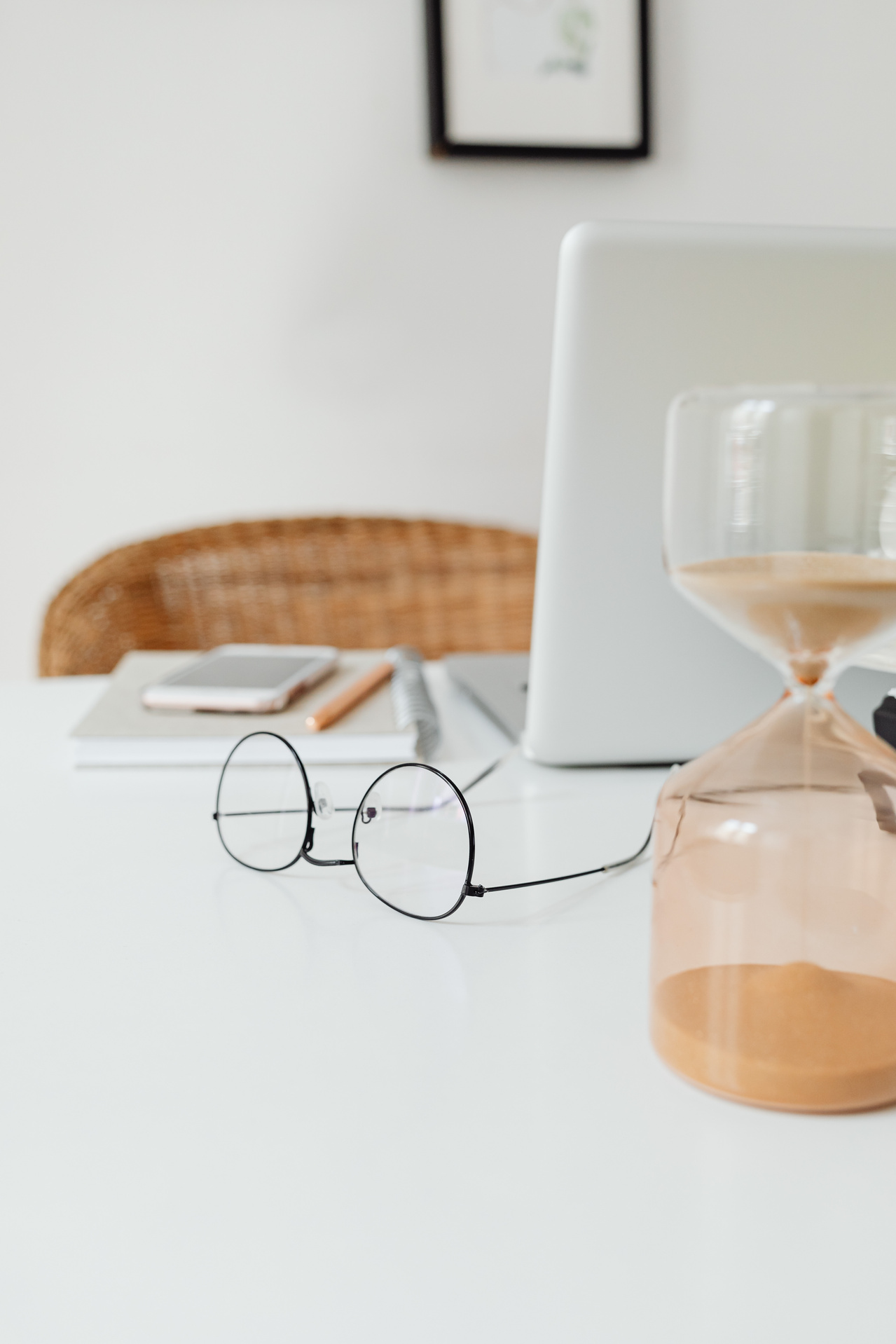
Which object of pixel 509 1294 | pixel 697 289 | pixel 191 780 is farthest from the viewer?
pixel 191 780

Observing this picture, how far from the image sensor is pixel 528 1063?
0.36 meters

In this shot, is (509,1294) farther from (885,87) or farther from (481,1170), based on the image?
(885,87)

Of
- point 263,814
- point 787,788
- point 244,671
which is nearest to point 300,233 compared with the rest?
point 244,671

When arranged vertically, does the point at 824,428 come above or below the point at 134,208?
below

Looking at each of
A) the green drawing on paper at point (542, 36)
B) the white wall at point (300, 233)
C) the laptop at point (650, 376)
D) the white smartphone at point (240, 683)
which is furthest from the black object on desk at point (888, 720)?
the green drawing on paper at point (542, 36)

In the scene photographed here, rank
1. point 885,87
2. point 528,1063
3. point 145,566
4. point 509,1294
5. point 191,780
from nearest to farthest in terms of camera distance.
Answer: point 509,1294 → point 528,1063 → point 191,780 → point 145,566 → point 885,87

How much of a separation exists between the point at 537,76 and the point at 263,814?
1628 millimetres

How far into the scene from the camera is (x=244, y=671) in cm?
86

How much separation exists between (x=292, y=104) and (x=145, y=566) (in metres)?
0.85

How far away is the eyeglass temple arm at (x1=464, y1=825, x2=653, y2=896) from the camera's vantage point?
477 millimetres

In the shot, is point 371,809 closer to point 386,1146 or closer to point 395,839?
point 395,839

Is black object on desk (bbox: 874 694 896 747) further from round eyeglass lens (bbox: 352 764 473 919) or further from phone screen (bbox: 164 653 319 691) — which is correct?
phone screen (bbox: 164 653 319 691)

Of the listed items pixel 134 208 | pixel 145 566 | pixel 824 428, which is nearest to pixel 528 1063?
pixel 824 428

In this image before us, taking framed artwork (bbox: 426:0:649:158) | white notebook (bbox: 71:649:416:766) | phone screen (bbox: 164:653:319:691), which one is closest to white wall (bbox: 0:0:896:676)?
framed artwork (bbox: 426:0:649:158)
